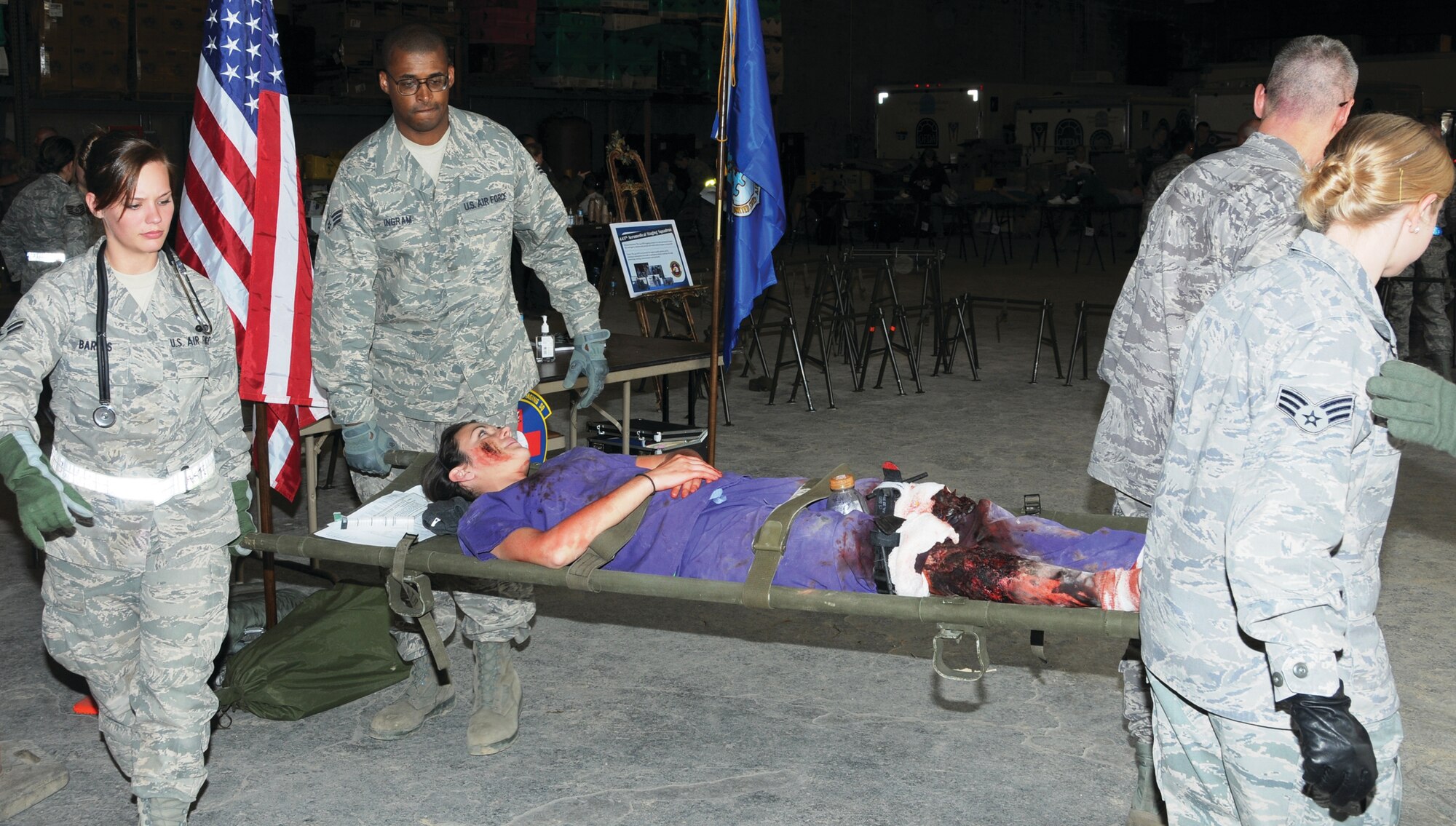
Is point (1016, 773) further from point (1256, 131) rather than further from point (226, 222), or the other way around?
point (226, 222)

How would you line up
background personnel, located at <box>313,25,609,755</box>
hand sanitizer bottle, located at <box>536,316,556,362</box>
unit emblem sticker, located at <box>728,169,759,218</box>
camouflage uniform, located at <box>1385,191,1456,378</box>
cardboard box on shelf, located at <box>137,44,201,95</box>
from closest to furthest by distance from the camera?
1. background personnel, located at <box>313,25,609,755</box>
2. unit emblem sticker, located at <box>728,169,759,218</box>
3. hand sanitizer bottle, located at <box>536,316,556,362</box>
4. camouflage uniform, located at <box>1385,191,1456,378</box>
5. cardboard box on shelf, located at <box>137,44,201,95</box>

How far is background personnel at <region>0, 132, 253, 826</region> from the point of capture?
9.00ft

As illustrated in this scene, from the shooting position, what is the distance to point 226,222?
4.04 m

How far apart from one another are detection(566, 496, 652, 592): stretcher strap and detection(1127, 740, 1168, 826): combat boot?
4.52ft

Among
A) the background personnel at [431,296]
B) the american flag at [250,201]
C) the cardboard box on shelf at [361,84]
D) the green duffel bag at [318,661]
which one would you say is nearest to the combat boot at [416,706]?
the background personnel at [431,296]

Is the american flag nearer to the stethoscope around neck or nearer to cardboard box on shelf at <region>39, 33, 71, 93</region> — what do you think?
the stethoscope around neck

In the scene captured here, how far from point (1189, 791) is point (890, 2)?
24720mm

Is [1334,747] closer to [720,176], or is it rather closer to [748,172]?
[720,176]

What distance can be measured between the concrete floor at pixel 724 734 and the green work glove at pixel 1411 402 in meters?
1.67

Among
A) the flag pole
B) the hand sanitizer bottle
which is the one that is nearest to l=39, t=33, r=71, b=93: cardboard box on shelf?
the hand sanitizer bottle

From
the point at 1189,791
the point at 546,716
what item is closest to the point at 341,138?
the point at 546,716

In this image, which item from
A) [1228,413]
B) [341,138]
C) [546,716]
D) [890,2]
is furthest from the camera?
[890,2]

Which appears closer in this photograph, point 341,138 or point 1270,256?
point 1270,256

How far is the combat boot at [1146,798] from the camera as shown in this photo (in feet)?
9.96
